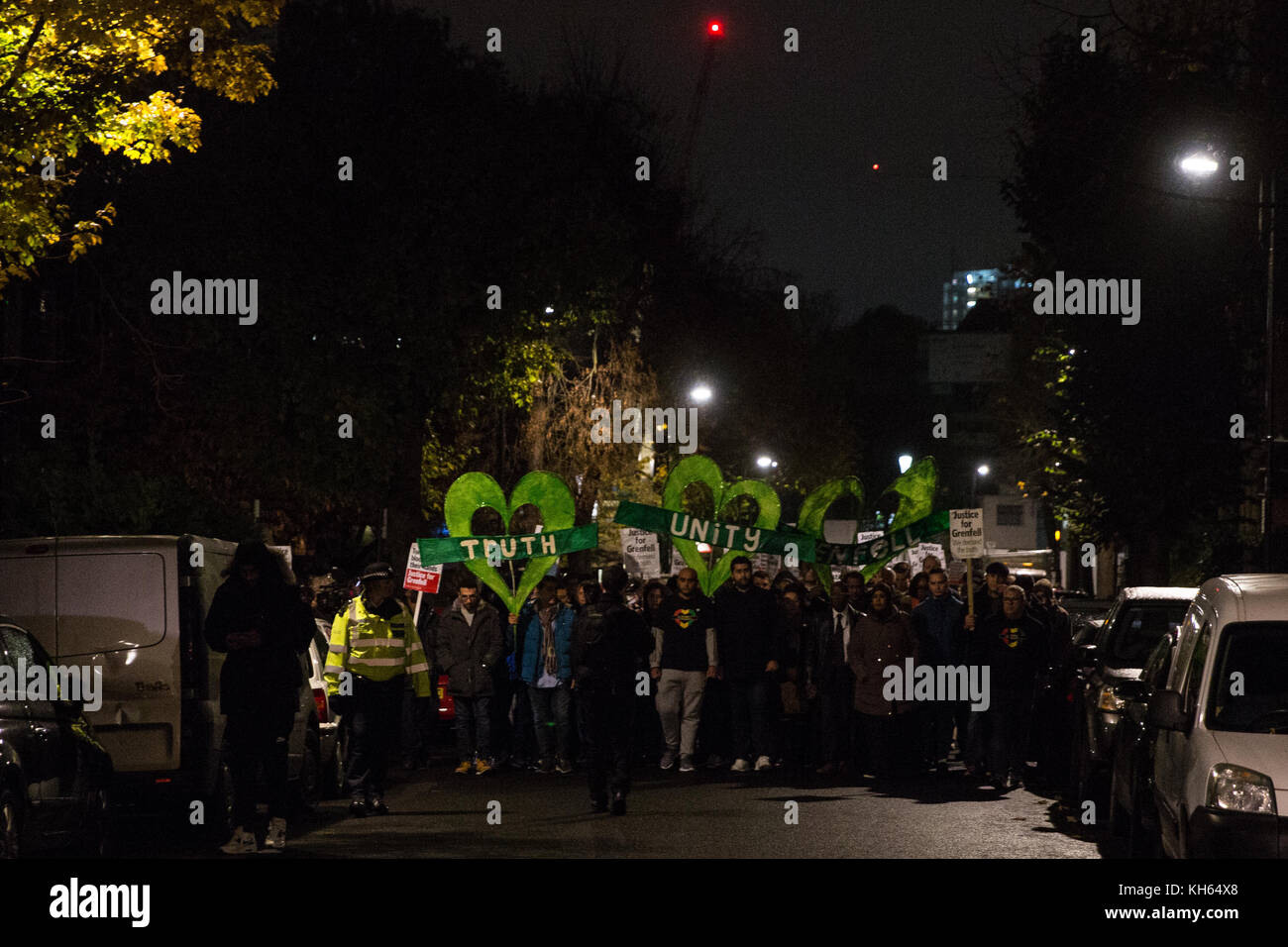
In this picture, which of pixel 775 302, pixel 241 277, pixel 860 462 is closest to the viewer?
pixel 241 277

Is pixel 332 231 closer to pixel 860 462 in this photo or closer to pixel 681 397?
pixel 681 397

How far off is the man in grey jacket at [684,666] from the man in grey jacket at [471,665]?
1562 mm

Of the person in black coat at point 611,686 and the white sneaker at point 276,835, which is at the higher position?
the person in black coat at point 611,686

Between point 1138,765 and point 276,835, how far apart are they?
517 cm

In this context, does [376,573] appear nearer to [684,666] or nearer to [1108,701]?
[684,666]

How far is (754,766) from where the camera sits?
18.4 metres

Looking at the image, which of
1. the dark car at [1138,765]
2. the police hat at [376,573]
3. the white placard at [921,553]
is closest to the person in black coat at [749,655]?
the police hat at [376,573]

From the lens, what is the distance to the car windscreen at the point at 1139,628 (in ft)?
49.7

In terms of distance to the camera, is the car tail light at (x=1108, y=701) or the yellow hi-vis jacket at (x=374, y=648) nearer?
the car tail light at (x=1108, y=701)

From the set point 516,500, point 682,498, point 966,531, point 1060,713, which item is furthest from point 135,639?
point 966,531

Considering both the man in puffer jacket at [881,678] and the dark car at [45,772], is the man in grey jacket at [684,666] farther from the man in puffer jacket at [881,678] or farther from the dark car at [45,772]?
the dark car at [45,772]

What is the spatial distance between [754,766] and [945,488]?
86.7 m

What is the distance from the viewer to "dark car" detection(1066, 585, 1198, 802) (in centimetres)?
1401
